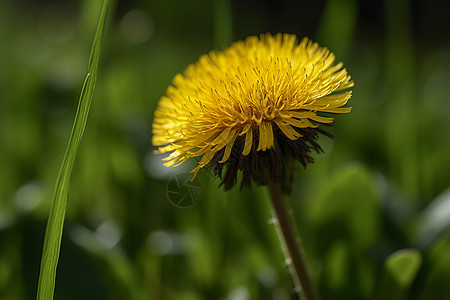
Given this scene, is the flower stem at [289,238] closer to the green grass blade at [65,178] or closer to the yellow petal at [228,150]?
the yellow petal at [228,150]

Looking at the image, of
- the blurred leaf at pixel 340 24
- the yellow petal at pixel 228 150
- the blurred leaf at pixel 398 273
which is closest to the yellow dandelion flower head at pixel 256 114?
the yellow petal at pixel 228 150

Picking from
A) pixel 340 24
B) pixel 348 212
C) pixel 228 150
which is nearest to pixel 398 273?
pixel 348 212

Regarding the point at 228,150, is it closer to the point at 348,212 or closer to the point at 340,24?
the point at 348,212

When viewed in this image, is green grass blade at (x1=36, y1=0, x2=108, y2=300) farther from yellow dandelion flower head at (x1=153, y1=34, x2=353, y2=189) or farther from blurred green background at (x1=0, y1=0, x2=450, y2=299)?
blurred green background at (x1=0, y1=0, x2=450, y2=299)

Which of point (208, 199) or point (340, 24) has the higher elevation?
point (340, 24)

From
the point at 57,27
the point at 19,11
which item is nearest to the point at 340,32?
the point at 57,27

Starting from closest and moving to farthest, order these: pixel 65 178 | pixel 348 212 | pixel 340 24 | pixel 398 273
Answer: pixel 65 178 < pixel 398 273 < pixel 348 212 < pixel 340 24

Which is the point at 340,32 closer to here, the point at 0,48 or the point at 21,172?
the point at 21,172
